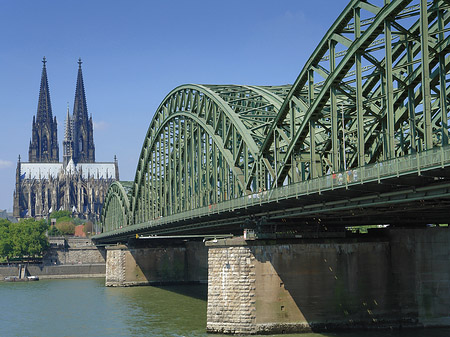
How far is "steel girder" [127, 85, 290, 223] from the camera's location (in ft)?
237

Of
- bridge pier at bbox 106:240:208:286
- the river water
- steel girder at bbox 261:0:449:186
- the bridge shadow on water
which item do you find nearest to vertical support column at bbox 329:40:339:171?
steel girder at bbox 261:0:449:186

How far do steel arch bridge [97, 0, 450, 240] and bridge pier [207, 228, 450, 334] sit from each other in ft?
16.4

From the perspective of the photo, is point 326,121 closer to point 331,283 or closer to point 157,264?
point 331,283

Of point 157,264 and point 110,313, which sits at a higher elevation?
point 157,264

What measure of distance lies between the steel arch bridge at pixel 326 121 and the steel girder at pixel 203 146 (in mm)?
168

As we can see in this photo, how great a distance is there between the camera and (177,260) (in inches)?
4692

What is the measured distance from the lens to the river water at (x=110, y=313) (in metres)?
61.4

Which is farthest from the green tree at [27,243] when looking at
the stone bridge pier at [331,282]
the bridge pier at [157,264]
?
the stone bridge pier at [331,282]

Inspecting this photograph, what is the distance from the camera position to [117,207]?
16788 centimetres

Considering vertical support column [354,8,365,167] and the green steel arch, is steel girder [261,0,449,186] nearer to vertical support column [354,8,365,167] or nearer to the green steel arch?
vertical support column [354,8,365,167]

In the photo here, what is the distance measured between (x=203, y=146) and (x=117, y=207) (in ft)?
239

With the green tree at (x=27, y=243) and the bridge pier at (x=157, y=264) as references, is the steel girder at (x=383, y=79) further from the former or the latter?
the green tree at (x=27, y=243)

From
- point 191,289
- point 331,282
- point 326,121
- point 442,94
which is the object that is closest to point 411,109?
point 442,94

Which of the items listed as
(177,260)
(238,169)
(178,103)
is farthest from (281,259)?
(177,260)
